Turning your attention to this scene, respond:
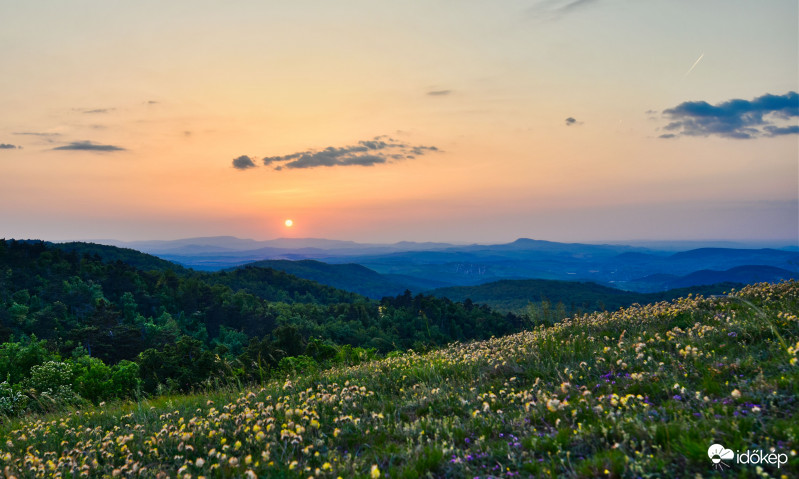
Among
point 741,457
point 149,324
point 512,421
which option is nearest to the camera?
point 741,457

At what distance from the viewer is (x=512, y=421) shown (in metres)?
5.15

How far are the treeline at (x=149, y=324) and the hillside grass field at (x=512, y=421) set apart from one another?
550cm

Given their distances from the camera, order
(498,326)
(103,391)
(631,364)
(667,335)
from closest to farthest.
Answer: (631,364)
(667,335)
(103,391)
(498,326)

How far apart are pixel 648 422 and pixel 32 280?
4503 inches

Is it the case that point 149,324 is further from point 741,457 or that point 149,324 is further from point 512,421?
point 741,457

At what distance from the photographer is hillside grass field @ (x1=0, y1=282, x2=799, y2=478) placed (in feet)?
12.9

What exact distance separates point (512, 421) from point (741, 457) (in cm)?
232

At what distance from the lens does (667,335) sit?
7766 mm

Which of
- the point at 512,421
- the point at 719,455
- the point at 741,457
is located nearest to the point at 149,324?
the point at 512,421

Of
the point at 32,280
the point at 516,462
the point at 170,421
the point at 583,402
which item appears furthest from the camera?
the point at 32,280

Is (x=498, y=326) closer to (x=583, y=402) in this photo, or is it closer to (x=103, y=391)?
(x=103, y=391)

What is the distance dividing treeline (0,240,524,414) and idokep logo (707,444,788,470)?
9369 mm

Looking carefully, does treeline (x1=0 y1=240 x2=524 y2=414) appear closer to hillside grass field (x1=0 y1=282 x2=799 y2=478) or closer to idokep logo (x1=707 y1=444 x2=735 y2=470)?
hillside grass field (x1=0 y1=282 x2=799 y2=478)

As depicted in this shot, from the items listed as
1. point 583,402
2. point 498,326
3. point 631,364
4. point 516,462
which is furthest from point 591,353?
point 498,326
